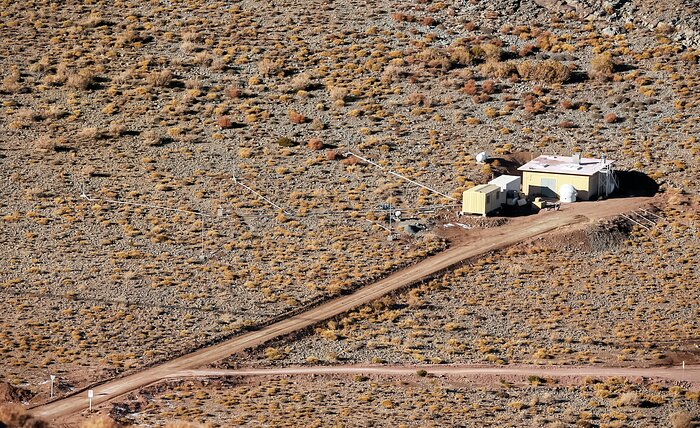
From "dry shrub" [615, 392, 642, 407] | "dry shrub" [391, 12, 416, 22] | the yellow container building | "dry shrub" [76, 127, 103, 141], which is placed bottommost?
"dry shrub" [615, 392, 642, 407]

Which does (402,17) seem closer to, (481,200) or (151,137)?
(151,137)

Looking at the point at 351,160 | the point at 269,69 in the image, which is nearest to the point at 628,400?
the point at 351,160

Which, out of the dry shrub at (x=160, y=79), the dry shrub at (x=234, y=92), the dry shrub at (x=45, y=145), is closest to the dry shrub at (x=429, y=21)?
the dry shrub at (x=234, y=92)

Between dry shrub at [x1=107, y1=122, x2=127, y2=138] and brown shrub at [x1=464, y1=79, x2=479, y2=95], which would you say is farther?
brown shrub at [x1=464, y1=79, x2=479, y2=95]

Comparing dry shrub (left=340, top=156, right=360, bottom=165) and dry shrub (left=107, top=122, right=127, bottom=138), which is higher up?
dry shrub (left=107, top=122, right=127, bottom=138)

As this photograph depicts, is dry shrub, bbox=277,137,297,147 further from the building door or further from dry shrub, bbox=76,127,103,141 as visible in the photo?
the building door

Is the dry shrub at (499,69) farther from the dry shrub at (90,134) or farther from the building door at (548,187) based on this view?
the dry shrub at (90,134)

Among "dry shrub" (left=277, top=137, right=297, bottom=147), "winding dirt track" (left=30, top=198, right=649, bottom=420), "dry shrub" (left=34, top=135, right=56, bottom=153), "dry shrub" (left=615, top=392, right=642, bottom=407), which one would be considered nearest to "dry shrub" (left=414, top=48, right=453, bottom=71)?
"dry shrub" (left=277, top=137, right=297, bottom=147)
